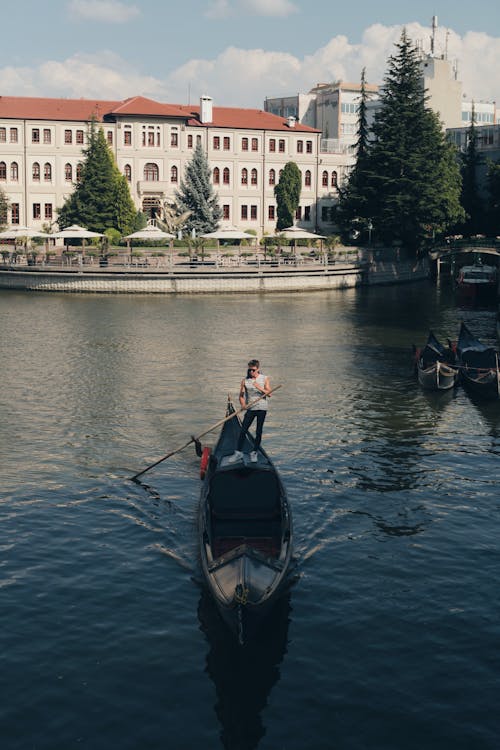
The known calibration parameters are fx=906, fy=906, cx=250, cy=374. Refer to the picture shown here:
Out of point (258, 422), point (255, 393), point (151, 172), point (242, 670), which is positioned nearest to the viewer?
point (242, 670)

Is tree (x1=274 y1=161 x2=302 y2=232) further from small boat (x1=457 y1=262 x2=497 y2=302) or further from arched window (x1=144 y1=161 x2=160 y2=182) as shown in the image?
small boat (x1=457 y1=262 x2=497 y2=302)

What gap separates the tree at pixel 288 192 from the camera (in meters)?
101

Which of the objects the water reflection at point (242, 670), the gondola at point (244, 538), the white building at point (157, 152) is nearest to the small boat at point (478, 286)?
the white building at point (157, 152)

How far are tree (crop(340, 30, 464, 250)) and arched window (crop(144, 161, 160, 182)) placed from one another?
23896 mm

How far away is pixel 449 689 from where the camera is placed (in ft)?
42.7

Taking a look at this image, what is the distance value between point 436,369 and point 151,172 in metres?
68.4

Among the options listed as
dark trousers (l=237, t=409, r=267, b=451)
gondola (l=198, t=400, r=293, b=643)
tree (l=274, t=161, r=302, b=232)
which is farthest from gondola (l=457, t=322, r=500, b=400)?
tree (l=274, t=161, r=302, b=232)

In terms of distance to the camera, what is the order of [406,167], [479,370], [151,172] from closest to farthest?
1. [479,370]
2. [406,167]
3. [151,172]

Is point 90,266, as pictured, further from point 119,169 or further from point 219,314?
point 119,169

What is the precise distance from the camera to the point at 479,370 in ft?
110

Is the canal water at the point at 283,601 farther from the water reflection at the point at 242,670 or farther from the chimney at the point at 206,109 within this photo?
the chimney at the point at 206,109

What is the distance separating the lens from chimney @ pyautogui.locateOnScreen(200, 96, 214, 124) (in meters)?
97.8

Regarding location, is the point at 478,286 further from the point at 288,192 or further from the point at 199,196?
the point at 288,192

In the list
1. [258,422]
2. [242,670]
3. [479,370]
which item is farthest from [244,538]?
[479,370]
